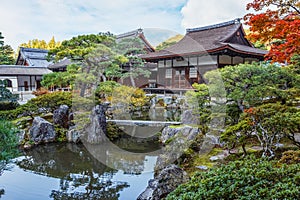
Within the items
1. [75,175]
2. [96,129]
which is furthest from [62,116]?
[75,175]

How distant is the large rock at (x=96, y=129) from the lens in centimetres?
895

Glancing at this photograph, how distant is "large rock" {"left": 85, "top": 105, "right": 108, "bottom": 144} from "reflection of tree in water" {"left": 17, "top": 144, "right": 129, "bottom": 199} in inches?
21.2

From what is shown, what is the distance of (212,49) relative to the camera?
1237 centimetres

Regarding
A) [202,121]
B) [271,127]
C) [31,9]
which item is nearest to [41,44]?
[31,9]

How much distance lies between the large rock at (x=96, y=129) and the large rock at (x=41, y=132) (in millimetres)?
1574

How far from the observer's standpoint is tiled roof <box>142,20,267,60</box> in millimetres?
13955

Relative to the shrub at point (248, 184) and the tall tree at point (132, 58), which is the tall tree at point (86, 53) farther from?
the shrub at point (248, 184)

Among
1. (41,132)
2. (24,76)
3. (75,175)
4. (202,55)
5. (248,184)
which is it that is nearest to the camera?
(248,184)

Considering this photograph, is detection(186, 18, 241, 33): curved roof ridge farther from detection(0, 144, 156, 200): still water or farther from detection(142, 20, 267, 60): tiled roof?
detection(0, 144, 156, 200): still water

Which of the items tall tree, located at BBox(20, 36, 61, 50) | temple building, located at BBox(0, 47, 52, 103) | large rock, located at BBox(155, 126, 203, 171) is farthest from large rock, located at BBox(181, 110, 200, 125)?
tall tree, located at BBox(20, 36, 61, 50)

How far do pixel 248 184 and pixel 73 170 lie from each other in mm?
5515

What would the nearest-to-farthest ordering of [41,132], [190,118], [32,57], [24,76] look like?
1. [190,118]
2. [41,132]
3. [24,76]
4. [32,57]

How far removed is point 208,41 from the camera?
1505 cm

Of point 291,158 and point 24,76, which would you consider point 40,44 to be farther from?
point 291,158
